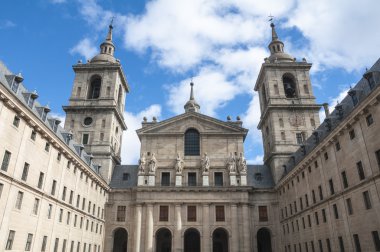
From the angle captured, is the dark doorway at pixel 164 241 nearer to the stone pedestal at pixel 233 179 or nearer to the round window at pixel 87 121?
the stone pedestal at pixel 233 179

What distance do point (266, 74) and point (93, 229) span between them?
3922 cm

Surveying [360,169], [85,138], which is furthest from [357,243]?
[85,138]

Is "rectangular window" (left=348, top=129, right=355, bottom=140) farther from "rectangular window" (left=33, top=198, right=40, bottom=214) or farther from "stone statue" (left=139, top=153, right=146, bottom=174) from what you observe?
"stone statue" (left=139, top=153, right=146, bottom=174)

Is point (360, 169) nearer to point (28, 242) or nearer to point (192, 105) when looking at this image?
point (28, 242)

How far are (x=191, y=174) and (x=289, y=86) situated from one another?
25100 millimetres

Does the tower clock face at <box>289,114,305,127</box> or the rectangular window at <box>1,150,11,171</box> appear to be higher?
the tower clock face at <box>289,114,305,127</box>

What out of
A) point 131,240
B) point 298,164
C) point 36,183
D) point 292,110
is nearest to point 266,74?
point 292,110

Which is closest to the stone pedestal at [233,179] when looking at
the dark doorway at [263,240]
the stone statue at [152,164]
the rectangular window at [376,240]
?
the dark doorway at [263,240]

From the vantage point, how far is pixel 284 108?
53438 millimetres

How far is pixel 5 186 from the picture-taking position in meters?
23.0

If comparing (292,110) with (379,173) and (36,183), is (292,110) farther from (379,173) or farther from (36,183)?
(36,183)

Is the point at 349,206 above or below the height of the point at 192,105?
below

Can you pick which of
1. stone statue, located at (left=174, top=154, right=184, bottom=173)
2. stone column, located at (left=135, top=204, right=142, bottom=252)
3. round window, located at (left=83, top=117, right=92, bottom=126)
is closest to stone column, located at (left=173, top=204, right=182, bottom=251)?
stone column, located at (left=135, top=204, right=142, bottom=252)

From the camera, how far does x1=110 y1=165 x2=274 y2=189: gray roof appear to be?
49.8 m
